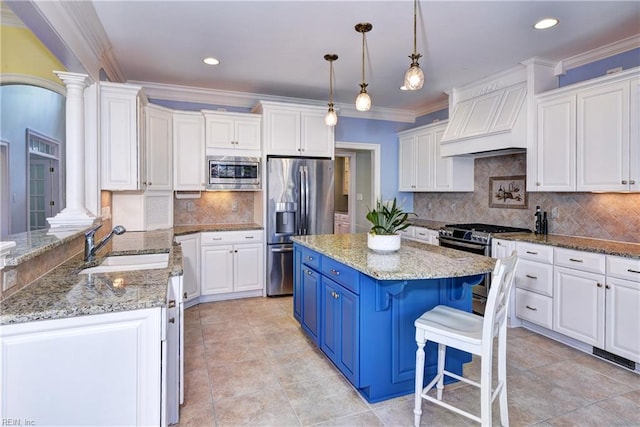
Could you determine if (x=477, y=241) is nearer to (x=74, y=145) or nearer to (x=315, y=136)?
(x=315, y=136)

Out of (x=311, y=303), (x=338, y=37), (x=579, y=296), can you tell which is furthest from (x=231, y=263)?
(x=579, y=296)

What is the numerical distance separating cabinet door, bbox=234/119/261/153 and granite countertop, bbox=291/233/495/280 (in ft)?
6.43

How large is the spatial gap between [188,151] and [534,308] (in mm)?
4095

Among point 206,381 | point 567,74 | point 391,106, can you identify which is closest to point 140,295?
point 206,381

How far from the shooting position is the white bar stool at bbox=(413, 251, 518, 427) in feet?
5.63

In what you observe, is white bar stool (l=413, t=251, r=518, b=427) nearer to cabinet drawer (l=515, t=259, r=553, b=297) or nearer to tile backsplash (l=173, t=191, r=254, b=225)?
cabinet drawer (l=515, t=259, r=553, b=297)

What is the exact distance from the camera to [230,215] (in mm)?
4934

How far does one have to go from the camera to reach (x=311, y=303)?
2986 mm

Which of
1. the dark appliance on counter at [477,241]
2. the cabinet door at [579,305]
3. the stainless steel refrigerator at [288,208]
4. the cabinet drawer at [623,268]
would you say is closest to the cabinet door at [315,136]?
the stainless steel refrigerator at [288,208]

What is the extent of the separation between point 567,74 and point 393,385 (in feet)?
11.6

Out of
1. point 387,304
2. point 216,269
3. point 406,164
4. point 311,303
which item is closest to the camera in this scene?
point 387,304

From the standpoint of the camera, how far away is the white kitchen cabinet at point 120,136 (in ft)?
10.6

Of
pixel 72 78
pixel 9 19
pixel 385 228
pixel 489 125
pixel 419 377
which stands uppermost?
pixel 9 19

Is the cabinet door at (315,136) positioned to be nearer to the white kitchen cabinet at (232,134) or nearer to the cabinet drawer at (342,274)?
the white kitchen cabinet at (232,134)
